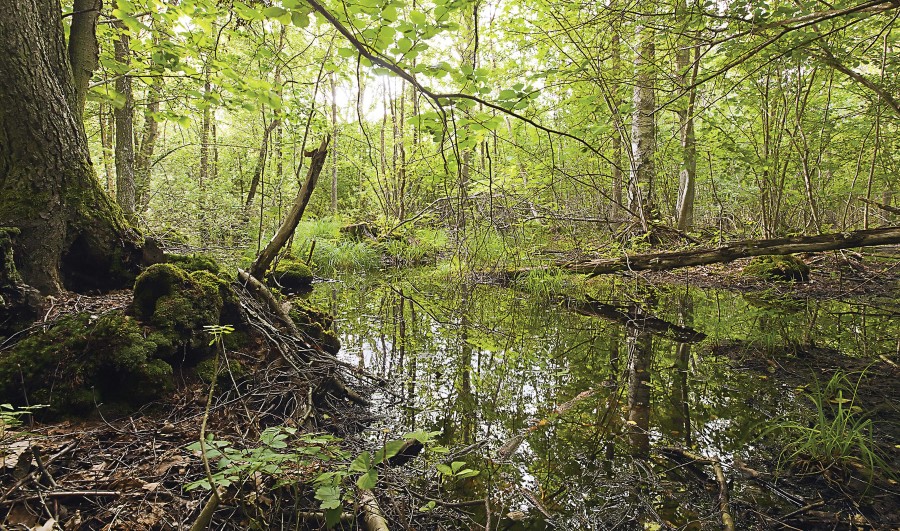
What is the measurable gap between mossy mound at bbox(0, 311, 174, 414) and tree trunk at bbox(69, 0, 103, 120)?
91.0 inches

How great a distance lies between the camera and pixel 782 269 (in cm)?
745

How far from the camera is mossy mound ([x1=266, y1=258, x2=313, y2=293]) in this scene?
6.93m

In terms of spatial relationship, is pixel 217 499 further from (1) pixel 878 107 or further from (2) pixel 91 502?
(1) pixel 878 107

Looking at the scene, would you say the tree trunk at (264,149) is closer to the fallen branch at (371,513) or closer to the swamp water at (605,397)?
the swamp water at (605,397)

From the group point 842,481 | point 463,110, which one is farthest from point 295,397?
point 842,481

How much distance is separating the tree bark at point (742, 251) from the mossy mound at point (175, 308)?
5.23 m

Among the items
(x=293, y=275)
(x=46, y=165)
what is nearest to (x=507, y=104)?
(x=46, y=165)

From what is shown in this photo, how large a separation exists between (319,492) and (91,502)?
86 cm

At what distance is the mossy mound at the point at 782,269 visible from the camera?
7.38 m

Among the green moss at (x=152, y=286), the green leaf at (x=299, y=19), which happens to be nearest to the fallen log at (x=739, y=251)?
the green moss at (x=152, y=286)

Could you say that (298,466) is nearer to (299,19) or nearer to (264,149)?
(299,19)

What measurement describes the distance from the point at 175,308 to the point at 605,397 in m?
2.96

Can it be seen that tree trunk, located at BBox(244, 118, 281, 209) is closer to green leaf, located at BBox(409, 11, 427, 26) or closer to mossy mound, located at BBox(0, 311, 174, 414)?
mossy mound, located at BBox(0, 311, 174, 414)

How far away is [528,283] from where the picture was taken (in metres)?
7.04
